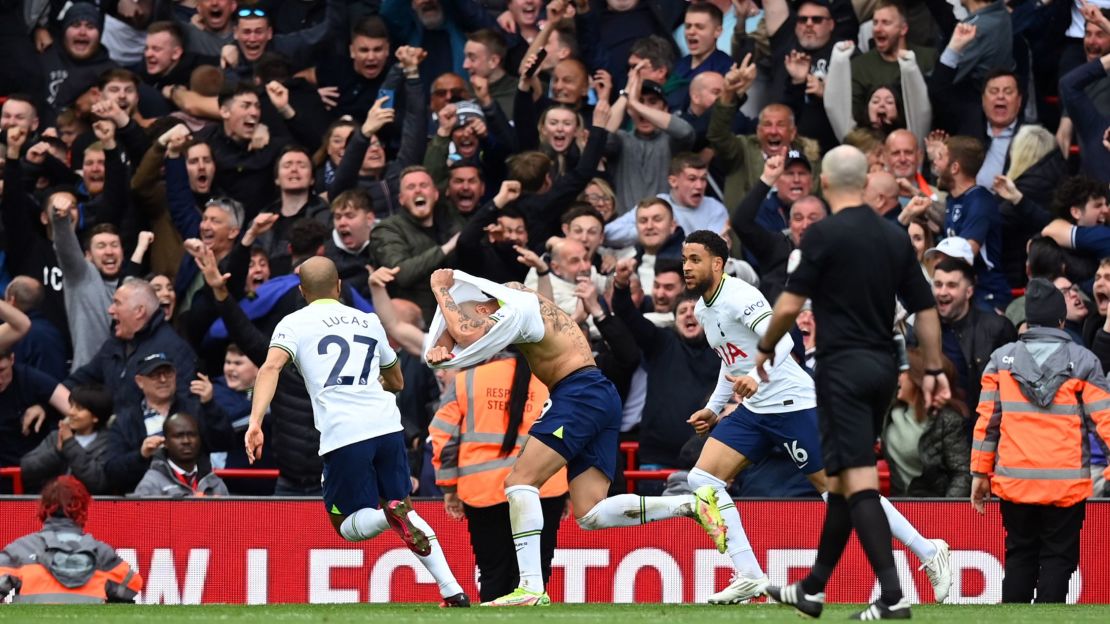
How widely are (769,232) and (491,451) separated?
388 cm

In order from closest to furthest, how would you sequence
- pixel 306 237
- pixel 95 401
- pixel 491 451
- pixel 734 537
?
pixel 734 537, pixel 491 451, pixel 95 401, pixel 306 237

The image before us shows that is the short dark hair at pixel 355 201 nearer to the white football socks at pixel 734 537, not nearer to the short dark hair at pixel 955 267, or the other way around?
the short dark hair at pixel 955 267

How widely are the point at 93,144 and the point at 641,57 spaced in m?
5.14

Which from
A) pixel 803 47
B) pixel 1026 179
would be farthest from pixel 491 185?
pixel 1026 179

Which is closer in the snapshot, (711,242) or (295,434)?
(711,242)

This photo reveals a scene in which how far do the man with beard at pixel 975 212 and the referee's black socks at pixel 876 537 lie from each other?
21.4 ft

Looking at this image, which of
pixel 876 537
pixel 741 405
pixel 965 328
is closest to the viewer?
pixel 876 537

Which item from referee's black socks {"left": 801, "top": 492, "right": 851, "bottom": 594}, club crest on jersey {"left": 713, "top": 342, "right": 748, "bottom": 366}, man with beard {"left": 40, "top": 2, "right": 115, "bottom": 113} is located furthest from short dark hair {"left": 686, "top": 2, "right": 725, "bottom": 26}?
referee's black socks {"left": 801, "top": 492, "right": 851, "bottom": 594}

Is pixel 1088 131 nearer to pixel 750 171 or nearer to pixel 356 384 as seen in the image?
pixel 750 171

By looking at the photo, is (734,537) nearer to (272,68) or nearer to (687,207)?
(687,207)

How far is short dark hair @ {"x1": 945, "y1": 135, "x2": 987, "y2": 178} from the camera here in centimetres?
1539

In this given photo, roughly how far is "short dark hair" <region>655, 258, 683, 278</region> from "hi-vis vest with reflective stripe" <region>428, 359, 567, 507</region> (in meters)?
2.83

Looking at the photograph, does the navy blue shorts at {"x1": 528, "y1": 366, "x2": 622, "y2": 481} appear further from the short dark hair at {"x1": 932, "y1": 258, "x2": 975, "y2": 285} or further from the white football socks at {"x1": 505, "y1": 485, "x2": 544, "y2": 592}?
the short dark hair at {"x1": 932, "y1": 258, "x2": 975, "y2": 285}

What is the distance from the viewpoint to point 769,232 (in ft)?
49.6
